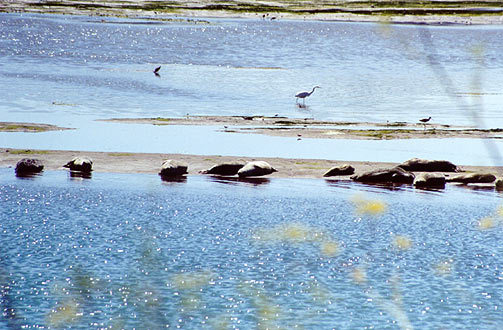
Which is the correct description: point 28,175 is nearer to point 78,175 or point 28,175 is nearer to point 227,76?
point 78,175

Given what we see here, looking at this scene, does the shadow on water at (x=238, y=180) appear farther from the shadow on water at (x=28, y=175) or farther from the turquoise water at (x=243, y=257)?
the shadow on water at (x=28, y=175)

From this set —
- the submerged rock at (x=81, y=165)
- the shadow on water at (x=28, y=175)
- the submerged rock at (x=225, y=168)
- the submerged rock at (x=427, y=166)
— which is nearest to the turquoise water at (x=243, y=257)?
the shadow on water at (x=28, y=175)

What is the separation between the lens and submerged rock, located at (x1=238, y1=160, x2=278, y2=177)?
Answer: 88.3 feet

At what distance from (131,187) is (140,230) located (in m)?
5.34

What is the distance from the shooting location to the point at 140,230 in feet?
63.9

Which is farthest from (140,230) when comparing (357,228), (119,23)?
(119,23)

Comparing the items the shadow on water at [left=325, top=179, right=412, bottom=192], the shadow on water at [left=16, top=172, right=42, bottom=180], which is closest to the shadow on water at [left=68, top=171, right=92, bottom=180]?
the shadow on water at [left=16, top=172, right=42, bottom=180]

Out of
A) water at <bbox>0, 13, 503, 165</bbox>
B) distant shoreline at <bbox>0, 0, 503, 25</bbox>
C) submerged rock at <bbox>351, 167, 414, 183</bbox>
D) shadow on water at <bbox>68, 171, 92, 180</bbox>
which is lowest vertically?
shadow on water at <bbox>68, 171, 92, 180</bbox>

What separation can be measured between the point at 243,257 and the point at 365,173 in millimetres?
10647

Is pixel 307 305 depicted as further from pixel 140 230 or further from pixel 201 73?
pixel 201 73

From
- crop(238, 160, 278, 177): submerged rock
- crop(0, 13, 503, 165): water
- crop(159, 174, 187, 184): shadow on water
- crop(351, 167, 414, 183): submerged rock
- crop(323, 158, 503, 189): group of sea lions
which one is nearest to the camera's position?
crop(159, 174, 187, 184): shadow on water

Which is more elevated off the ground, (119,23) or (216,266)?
(119,23)

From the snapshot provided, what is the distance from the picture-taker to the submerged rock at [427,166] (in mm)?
27578

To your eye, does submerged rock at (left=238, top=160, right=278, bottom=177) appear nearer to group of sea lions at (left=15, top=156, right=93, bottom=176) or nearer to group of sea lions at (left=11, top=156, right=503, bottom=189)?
group of sea lions at (left=11, top=156, right=503, bottom=189)
